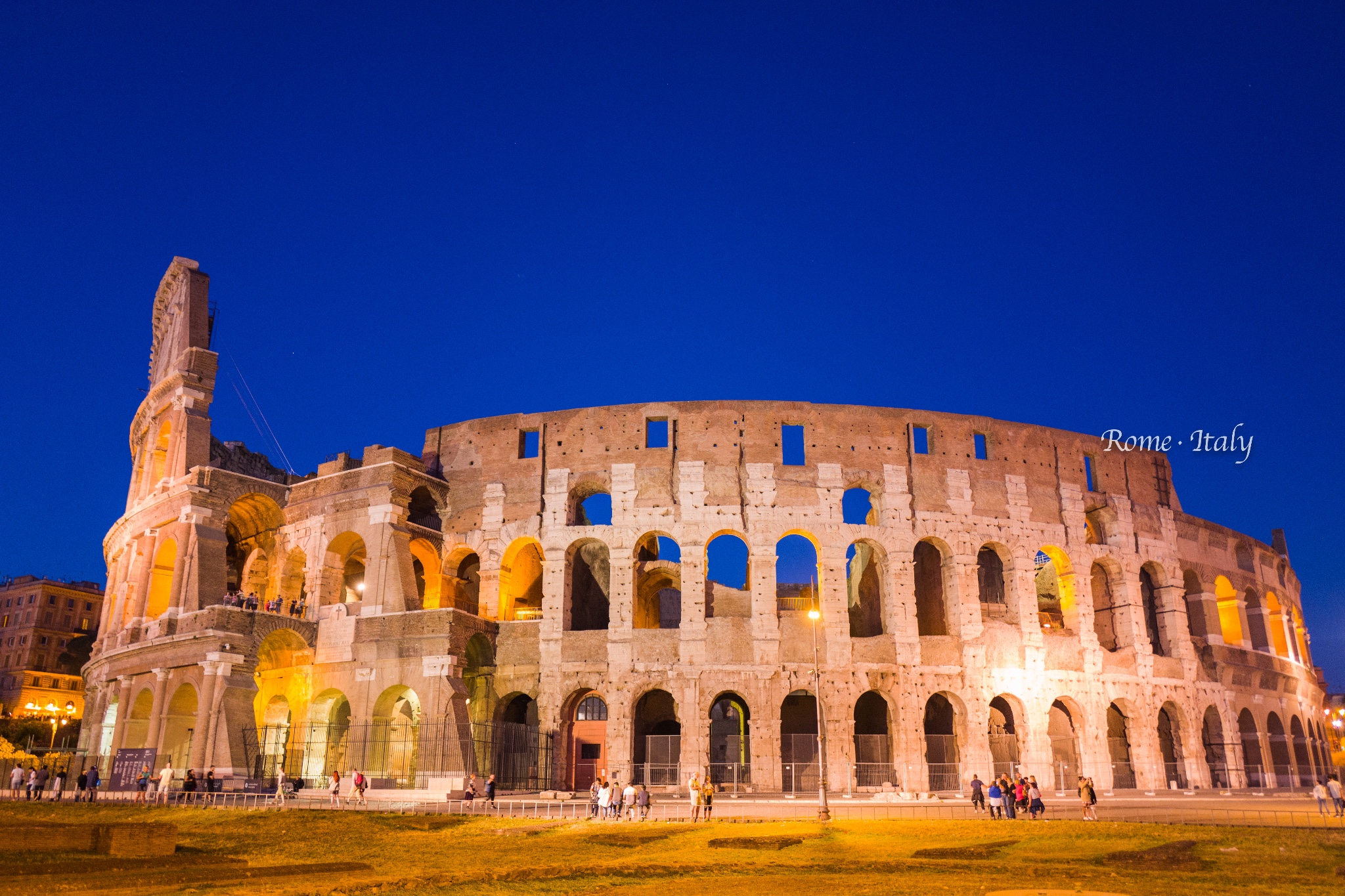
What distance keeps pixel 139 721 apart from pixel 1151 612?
118 feet

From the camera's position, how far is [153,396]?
39.2 m

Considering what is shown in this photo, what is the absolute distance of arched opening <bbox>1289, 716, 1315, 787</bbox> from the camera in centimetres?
4144

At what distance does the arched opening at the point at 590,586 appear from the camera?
36156 millimetres

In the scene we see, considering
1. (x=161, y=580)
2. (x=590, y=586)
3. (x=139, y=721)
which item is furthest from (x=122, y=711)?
(x=590, y=586)

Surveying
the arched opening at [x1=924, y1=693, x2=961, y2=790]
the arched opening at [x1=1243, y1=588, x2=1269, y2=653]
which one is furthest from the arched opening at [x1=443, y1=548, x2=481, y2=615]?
the arched opening at [x1=1243, y1=588, x2=1269, y2=653]

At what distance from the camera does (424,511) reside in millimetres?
37062

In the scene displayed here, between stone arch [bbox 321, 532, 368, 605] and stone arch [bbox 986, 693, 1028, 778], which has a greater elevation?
stone arch [bbox 321, 532, 368, 605]

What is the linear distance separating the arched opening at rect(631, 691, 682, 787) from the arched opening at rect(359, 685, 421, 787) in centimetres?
691

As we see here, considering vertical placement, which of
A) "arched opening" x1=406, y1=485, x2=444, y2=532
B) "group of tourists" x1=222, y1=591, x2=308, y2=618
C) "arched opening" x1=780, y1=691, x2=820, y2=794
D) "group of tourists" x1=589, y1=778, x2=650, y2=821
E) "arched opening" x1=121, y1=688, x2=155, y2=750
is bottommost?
"group of tourists" x1=589, y1=778, x2=650, y2=821

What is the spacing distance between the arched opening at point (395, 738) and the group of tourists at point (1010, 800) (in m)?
15.5

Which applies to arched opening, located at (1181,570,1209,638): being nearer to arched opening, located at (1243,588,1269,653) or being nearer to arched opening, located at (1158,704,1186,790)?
arched opening, located at (1158,704,1186,790)

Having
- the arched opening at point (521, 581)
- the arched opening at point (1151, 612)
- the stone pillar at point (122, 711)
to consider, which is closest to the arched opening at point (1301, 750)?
the arched opening at point (1151, 612)

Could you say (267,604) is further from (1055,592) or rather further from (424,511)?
(1055,592)

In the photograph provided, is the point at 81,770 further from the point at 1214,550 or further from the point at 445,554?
the point at 1214,550
